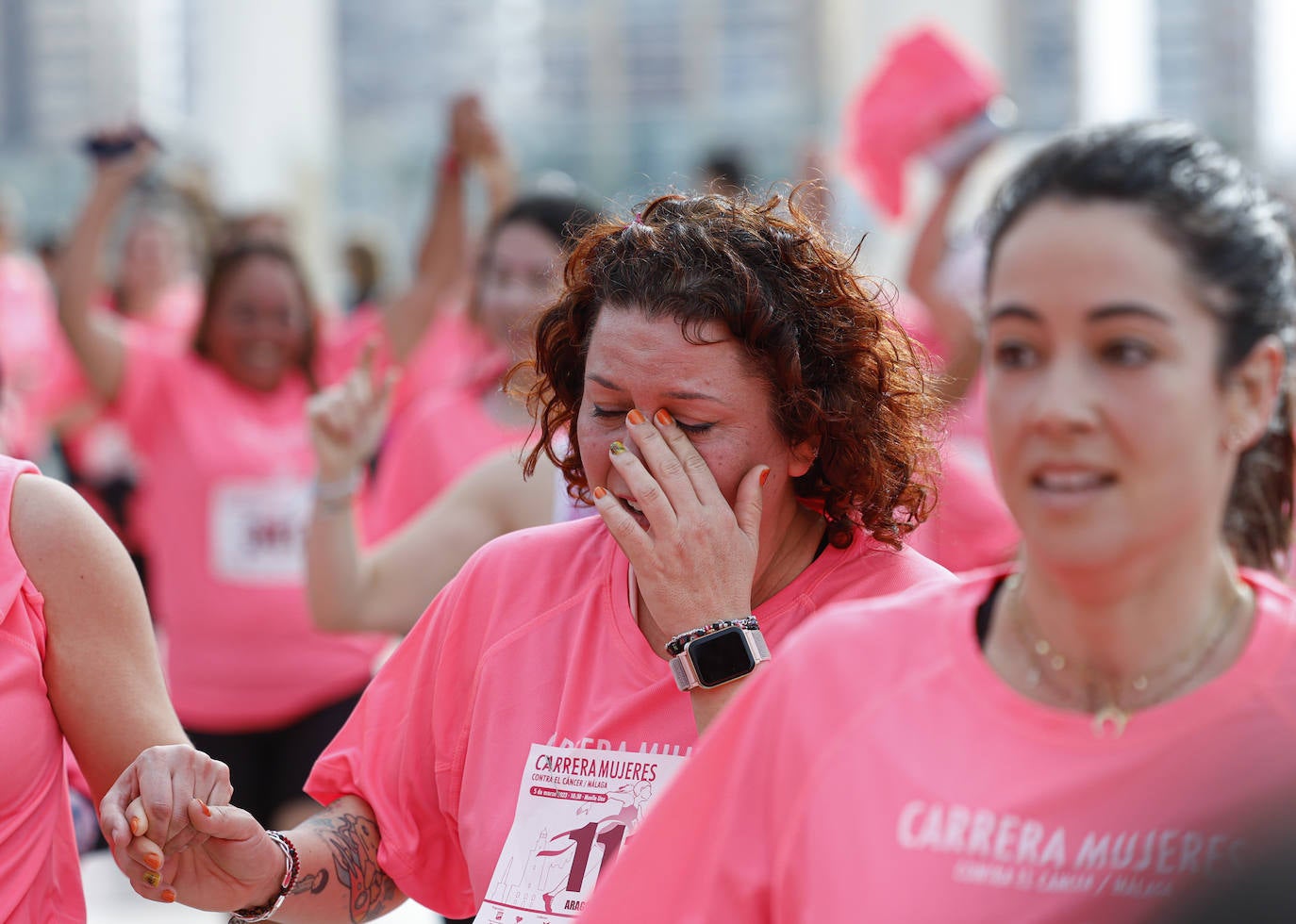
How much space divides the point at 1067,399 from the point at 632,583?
0.91m

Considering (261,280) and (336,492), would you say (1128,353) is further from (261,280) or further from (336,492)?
(261,280)

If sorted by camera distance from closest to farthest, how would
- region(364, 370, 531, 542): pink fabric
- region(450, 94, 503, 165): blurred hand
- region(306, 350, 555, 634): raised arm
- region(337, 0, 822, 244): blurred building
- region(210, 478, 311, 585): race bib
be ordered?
region(306, 350, 555, 634): raised arm
region(364, 370, 531, 542): pink fabric
region(210, 478, 311, 585): race bib
region(450, 94, 503, 165): blurred hand
region(337, 0, 822, 244): blurred building

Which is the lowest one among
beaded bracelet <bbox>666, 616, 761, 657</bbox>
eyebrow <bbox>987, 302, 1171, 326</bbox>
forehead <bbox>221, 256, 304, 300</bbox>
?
beaded bracelet <bbox>666, 616, 761, 657</bbox>

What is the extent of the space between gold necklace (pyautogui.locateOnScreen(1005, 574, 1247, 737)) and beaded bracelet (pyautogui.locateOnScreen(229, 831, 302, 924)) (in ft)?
3.57

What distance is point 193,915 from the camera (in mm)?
5043

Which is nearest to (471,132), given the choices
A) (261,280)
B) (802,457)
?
(261,280)

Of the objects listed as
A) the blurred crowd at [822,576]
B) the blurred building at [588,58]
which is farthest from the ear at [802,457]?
the blurred building at [588,58]

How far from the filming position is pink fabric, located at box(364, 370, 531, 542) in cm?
392

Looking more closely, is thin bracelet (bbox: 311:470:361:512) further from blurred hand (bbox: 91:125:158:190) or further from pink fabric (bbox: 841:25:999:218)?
pink fabric (bbox: 841:25:999:218)

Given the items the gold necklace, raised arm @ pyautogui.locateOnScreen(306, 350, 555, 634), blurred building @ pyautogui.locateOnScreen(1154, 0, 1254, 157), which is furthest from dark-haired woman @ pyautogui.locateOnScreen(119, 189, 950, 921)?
blurred building @ pyautogui.locateOnScreen(1154, 0, 1254, 157)

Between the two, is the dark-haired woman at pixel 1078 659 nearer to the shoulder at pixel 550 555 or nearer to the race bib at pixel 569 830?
the race bib at pixel 569 830

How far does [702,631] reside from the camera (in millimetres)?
1971

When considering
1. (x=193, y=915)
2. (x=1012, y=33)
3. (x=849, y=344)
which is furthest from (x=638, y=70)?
(x=849, y=344)

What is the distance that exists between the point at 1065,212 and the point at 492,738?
1.04 meters
